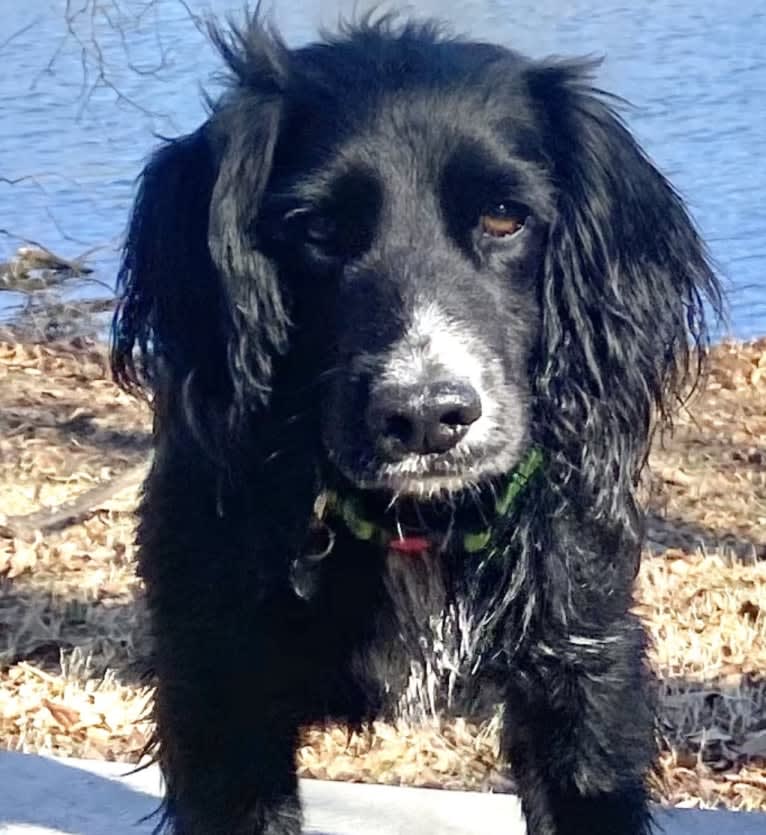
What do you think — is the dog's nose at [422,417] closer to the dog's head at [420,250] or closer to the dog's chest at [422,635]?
the dog's head at [420,250]

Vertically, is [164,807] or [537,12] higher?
[164,807]

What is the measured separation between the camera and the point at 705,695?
16.5ft

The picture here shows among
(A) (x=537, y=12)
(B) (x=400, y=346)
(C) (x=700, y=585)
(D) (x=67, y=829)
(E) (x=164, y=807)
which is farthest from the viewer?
(A) (x=537, y=12)

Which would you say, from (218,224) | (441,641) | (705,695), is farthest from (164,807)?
(705,695)

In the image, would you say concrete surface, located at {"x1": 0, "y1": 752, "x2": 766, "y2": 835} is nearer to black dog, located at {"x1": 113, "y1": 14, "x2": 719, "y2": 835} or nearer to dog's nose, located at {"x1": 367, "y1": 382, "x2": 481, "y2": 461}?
black dog, located at {"x1": 113, "y1": 14, "x2": 719, "y2": 835}

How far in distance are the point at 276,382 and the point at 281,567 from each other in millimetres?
320

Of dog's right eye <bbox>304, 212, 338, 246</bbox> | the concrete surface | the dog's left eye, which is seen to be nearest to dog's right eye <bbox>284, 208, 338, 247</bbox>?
dog's right eye <bbox>304, 212, 338, 246</bbox>

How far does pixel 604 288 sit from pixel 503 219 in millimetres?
225

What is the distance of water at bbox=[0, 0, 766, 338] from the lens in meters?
9.05

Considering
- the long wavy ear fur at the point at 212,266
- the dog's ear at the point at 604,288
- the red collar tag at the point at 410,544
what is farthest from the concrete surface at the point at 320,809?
the long wavy ear fur at the point at 212,266

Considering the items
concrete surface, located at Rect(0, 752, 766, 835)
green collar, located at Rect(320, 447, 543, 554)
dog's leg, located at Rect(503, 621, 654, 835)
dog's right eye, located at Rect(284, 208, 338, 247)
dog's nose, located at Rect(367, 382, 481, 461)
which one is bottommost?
concrete surface, located at Rect(0, 752, 766, 835)

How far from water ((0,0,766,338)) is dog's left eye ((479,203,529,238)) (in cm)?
400

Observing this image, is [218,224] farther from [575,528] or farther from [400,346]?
[575,528]

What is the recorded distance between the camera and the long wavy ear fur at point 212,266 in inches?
115
